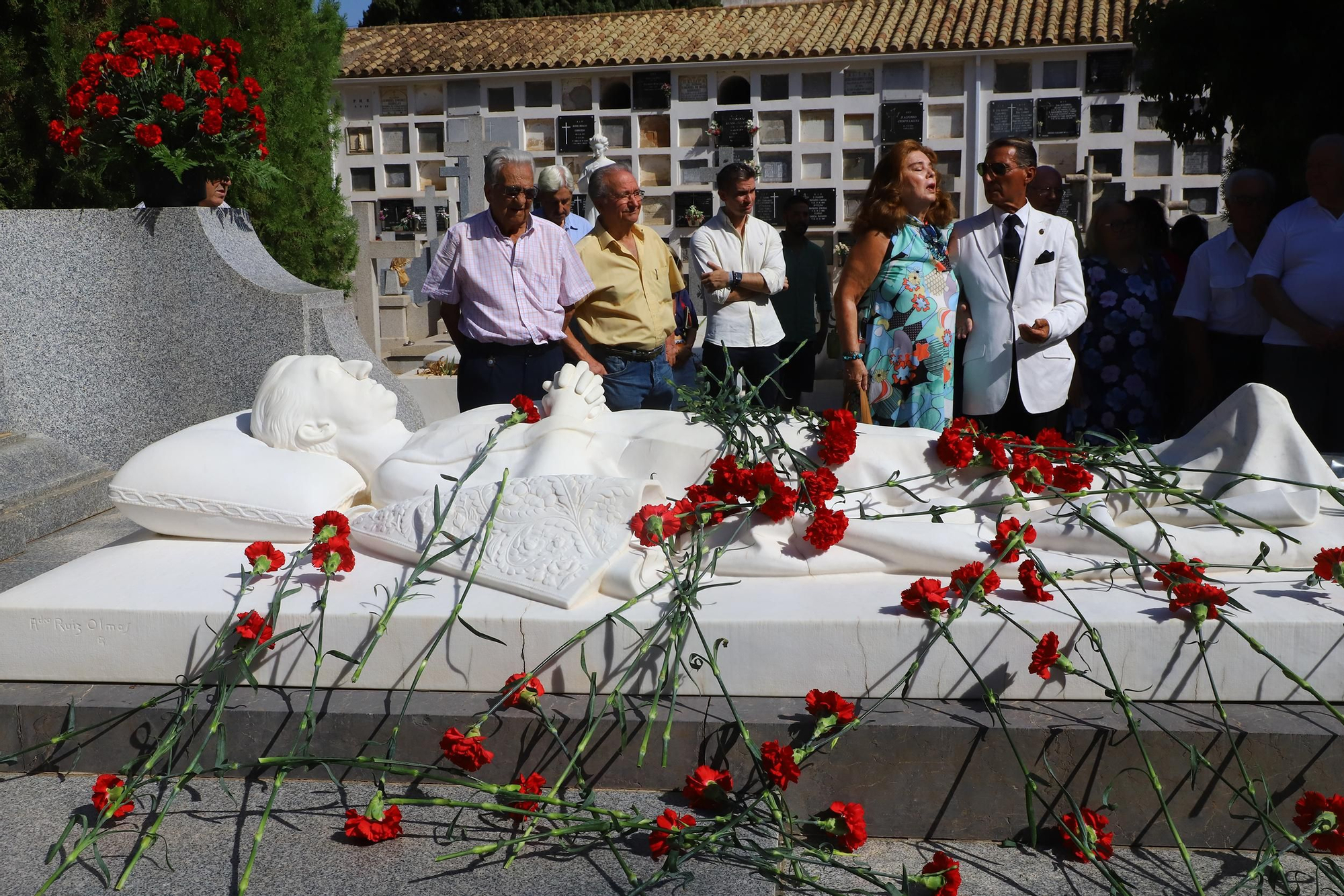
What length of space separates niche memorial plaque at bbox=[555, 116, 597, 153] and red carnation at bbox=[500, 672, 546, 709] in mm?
15225

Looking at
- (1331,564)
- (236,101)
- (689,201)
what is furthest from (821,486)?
(689,201)

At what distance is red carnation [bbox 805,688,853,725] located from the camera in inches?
83.7

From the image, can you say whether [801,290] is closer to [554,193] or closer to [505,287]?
[554,193]

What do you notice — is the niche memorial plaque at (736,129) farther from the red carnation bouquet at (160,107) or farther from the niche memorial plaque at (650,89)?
the red carnation bouquet at (160,107)

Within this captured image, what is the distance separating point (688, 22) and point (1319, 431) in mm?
15837

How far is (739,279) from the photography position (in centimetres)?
461

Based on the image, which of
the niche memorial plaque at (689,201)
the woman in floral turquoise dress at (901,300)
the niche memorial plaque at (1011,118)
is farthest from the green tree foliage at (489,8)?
the woman in floral turquoise dress at (901,300)

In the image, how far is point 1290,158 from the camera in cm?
559

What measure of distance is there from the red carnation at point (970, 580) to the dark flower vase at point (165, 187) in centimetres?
374

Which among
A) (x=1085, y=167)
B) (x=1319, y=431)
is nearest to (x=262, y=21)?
(x=1319, y=431)

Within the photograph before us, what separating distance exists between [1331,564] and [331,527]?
6.65ft

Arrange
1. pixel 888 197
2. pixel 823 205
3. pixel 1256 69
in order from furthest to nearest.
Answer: pixel 823 205, pixel 1256 69, pixel 888 197

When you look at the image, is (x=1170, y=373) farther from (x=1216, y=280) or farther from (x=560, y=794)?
(x=560, y=794)

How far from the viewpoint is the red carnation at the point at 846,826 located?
2.04 m
